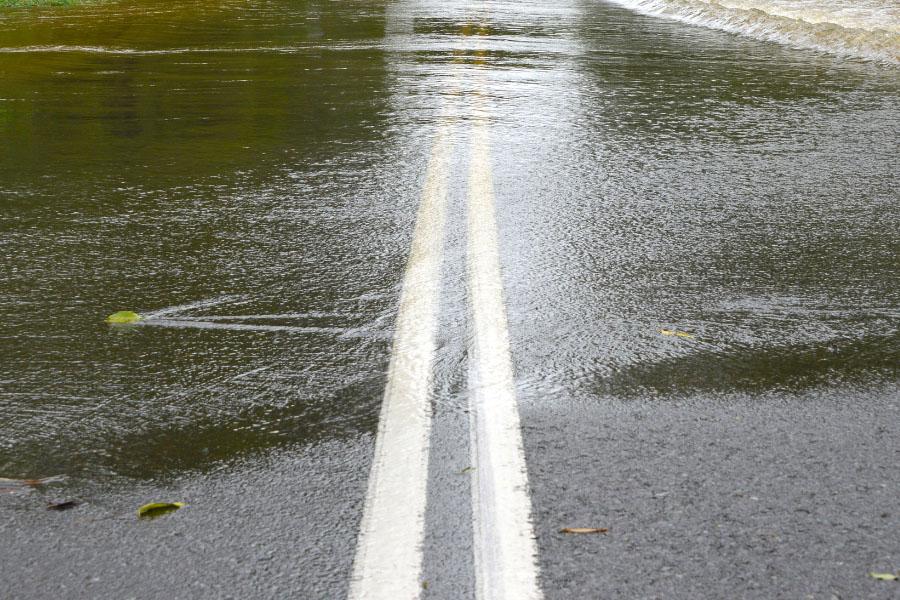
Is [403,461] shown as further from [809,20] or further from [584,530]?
[809,20]

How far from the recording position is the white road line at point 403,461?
254cm

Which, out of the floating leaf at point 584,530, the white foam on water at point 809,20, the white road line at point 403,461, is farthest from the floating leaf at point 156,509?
the white foam on water at point 809,20

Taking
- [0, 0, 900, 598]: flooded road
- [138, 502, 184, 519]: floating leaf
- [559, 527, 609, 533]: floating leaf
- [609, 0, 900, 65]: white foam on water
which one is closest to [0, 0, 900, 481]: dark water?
[0, 0, 900, 598]: flooded road

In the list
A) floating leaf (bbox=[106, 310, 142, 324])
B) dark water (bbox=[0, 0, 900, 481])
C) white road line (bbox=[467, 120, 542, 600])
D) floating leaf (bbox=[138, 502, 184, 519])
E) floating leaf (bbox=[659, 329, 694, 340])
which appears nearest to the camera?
white road line (bbox=[467, 120, 542, 600])

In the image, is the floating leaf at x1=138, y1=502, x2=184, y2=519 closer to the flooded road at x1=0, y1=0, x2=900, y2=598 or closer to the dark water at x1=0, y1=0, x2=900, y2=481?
the flooded road at x1=0, y1=0, x2=900, y2=598

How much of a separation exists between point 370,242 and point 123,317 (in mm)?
1548

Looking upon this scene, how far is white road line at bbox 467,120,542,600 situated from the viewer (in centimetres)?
254

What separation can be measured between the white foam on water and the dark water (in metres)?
2.53

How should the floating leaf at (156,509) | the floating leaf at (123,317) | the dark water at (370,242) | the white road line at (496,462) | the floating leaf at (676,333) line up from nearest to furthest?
the white road line at (496,462) → the floating leaf at (156,509) → the dark water at (370,242) → the floating leaf at (676,333) → the floating leaf at (123,317)

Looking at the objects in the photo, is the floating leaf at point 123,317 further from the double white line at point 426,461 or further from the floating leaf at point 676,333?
the floating leaf at point 676,333

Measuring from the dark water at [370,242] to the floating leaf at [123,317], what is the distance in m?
0.05

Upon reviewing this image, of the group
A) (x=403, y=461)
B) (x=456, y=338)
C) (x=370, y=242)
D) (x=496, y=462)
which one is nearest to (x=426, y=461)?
(x=403, y=461)

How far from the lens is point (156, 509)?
2.86m

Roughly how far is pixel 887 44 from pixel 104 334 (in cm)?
1284
